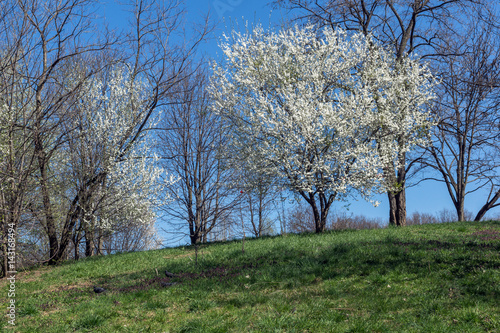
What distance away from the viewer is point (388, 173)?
1620 centimetres

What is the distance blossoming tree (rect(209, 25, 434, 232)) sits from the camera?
48.7 ft

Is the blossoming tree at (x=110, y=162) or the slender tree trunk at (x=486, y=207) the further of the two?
the slender tree trunk at (x=486, y=207)

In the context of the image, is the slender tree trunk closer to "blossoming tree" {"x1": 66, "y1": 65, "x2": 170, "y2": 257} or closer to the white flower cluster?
the white flower cluster

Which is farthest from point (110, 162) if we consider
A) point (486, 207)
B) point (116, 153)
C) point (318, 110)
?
point (486, 207)

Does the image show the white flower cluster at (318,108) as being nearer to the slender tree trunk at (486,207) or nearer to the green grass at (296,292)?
the green grass at (296,292)

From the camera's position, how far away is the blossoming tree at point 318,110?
48.7ft

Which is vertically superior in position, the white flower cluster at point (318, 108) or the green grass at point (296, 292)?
the white flower cluster at point (318, 108)

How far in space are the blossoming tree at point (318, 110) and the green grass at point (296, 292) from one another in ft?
11.5

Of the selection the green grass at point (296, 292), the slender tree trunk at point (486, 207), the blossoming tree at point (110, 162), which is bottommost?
the green grass at point (296, 292)

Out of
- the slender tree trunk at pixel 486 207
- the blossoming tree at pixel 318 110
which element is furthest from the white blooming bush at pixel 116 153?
the slender tree trunk at pixel 486 207

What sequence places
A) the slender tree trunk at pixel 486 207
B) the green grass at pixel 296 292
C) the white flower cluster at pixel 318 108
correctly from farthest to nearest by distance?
the slender tree trunk at pixel 486 207
the white flower cluster at pixel 318 108
the green grass at pixel 296 292

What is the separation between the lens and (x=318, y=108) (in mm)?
15211

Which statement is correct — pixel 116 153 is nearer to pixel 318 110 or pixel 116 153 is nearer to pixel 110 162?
pixel 110 162

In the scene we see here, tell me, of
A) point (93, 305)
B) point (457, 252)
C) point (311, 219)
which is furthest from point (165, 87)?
point (311, 219)
